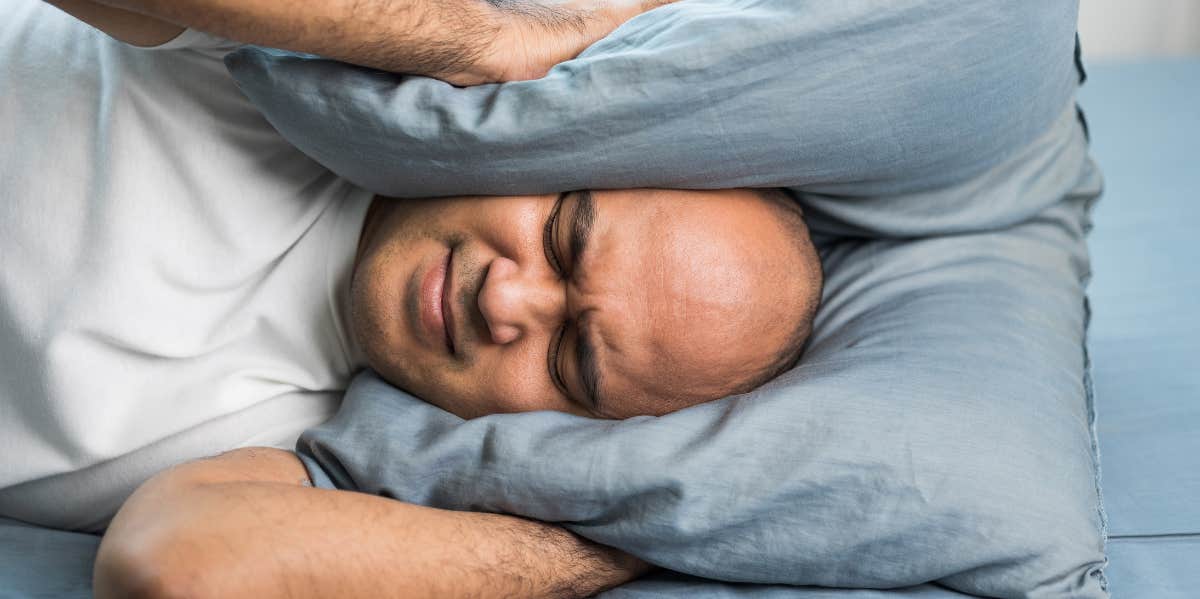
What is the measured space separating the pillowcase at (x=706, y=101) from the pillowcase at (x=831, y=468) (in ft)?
0.83

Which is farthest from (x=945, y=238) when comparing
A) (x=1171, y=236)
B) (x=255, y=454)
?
(x=255, y=454)

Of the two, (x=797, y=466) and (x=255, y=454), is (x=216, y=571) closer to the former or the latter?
(x=255, y=454)

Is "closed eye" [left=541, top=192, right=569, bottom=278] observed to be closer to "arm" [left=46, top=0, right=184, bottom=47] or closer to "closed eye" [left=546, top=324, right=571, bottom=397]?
"closed eye" [left=546, top=324, right=571, bottom=397]

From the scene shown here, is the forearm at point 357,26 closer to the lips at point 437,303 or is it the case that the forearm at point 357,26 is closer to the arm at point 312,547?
the lips at point 437,303

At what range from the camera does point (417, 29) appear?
44.8 inches

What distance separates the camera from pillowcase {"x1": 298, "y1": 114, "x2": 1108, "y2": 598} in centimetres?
109

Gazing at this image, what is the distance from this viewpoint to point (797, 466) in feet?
3.62

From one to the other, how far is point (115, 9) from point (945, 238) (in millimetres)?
1033

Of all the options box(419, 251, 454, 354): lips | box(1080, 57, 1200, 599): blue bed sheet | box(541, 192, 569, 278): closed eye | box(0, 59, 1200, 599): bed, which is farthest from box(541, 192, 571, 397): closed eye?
box(1080, 57, 1200, 599): blue bed sheet

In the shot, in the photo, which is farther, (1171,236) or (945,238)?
(1171,236)

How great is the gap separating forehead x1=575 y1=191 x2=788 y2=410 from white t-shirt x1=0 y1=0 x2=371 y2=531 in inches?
17.2

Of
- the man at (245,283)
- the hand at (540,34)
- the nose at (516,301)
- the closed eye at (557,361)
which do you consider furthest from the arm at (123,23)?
the closed eye at (557,361)

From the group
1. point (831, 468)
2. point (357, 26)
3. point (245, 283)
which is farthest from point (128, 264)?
point (831, 468)

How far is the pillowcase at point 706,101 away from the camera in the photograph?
3.74 ft
